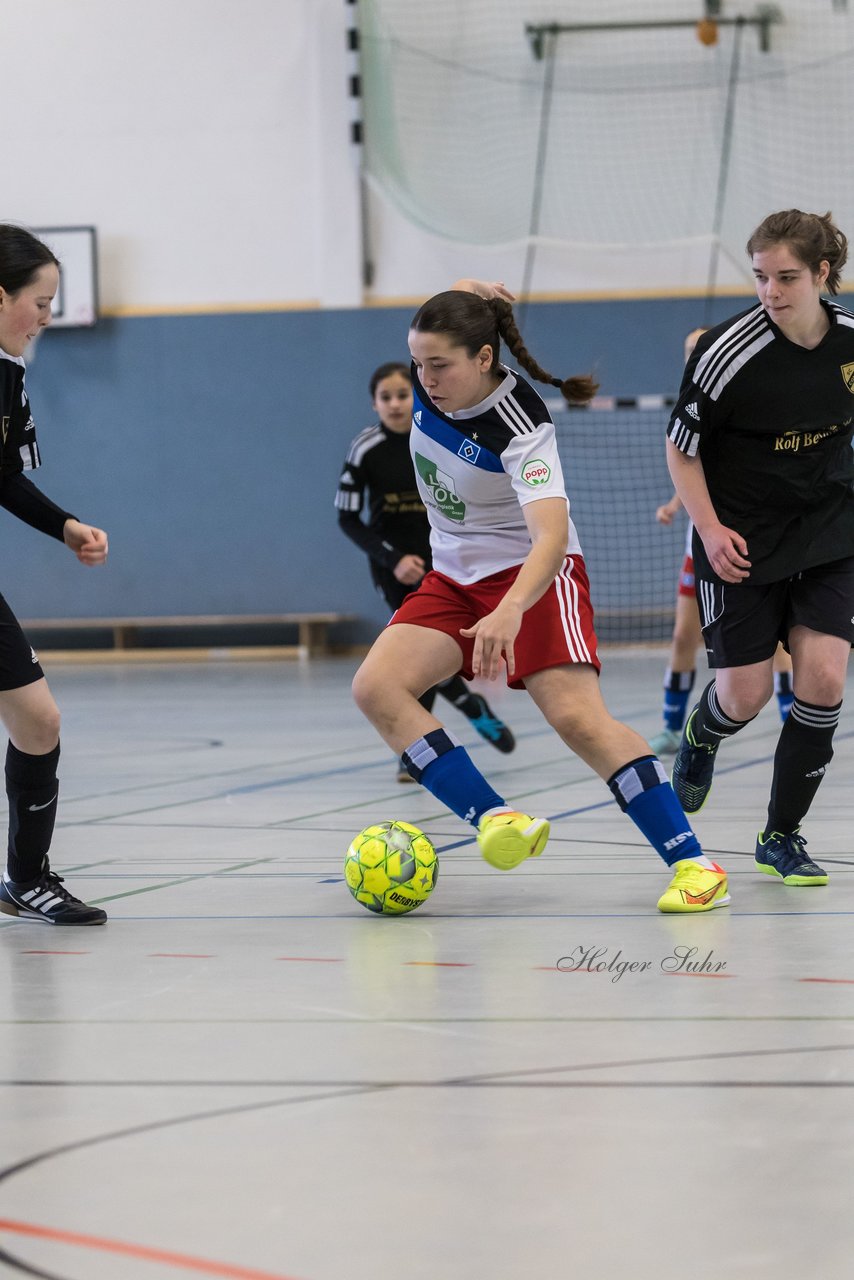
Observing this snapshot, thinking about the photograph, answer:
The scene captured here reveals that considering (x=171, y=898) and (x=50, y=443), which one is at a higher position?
(x=171, y=898)

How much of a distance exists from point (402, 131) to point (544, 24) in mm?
1560

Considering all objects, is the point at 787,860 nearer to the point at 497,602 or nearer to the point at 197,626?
the point at 497,602

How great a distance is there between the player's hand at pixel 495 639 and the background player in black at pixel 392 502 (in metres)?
3.72

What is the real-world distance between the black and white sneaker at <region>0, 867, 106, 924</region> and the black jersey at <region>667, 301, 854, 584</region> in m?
1.84

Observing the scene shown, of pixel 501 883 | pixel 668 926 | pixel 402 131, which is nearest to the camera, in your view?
pixel 668 926

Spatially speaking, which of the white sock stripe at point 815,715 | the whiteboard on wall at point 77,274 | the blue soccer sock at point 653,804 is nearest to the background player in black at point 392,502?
the white sock stripe at point 815,715

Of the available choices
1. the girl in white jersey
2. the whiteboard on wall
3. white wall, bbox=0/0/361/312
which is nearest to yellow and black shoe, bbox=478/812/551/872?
the girl in white jersey

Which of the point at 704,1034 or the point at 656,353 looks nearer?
the point at 704,1034

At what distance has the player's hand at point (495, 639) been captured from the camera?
11.3ft

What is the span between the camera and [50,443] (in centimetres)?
1586

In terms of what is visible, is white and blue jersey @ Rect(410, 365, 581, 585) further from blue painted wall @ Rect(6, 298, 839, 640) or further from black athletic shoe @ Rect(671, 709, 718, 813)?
blue painted wall @ Rect(6, 298, 839, 640)

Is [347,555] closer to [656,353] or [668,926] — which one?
[656,353]

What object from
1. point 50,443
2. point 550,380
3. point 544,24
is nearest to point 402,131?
point 544,24

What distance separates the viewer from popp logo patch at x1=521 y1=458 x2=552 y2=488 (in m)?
3.80
